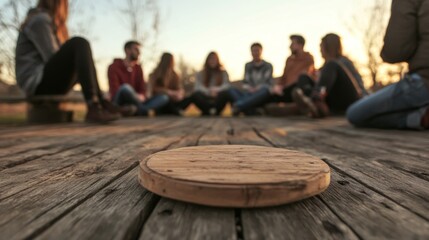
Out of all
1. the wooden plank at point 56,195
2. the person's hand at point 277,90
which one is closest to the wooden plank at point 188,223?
the wooden plank at point 56,195

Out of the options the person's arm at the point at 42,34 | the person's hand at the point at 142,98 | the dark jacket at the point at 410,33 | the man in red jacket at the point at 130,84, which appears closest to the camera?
the dark jacket at the point at 410,33

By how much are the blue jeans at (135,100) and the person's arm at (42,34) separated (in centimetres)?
236

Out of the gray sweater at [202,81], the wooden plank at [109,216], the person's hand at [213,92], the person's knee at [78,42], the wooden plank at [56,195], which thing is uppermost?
the person's knee at [78,42]

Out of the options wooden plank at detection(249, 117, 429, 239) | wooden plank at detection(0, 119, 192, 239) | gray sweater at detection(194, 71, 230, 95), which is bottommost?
wooden plank at detection(0, 119, 192, 239)

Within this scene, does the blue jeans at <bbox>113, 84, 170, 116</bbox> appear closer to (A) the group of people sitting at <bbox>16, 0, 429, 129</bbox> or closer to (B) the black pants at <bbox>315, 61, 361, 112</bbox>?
(A) the group of people sitting at <bbox>16, 0, 429, 129</bbox>

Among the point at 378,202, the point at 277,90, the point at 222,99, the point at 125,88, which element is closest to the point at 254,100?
the point at 277,90

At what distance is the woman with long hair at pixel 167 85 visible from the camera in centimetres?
655

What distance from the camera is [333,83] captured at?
434cm

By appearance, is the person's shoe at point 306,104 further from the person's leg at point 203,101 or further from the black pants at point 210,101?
the person's leg at point 203,101

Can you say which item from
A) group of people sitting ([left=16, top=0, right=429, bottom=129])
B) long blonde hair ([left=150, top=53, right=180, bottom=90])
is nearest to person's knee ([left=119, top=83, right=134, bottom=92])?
group of people sitting ([left=16, top=0, right=429, bottom=129])

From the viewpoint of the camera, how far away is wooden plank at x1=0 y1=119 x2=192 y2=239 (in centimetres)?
60

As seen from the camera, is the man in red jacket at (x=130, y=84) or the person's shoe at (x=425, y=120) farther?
the man in red jacket at (x=130, y=84)

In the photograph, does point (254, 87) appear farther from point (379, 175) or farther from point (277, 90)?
point (379, 175)

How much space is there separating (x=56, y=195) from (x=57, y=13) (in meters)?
3.12
